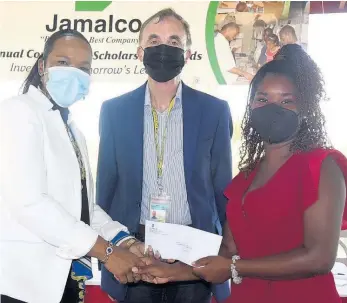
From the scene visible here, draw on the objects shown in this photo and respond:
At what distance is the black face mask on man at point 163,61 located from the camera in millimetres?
2207

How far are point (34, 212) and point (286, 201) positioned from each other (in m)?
0.86

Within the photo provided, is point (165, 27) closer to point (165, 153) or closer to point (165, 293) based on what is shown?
point (165, 153)

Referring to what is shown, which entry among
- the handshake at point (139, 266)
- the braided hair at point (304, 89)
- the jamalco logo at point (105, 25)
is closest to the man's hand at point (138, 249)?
the handshake at point (139, 266)

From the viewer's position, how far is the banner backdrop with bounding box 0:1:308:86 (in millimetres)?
3246

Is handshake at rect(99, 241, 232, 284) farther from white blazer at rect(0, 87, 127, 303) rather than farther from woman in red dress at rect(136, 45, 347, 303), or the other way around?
white blazer at rect(0, 87, 127, 303)

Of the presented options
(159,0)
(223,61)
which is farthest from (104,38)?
(223,61)

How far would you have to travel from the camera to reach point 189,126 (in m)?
2.17

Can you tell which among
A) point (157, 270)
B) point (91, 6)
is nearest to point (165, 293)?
point (157, 270)

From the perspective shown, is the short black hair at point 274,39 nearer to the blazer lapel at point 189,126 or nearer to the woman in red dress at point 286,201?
the blazer lapel at point 189,126

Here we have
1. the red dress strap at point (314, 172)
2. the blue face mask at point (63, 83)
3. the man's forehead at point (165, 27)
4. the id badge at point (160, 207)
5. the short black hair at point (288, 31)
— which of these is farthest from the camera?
the short black hair at point (288, 31)

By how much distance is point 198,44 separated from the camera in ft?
10.8

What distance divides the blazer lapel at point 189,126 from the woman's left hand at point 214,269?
515 millimetres

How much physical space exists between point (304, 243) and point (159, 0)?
237 centimetres

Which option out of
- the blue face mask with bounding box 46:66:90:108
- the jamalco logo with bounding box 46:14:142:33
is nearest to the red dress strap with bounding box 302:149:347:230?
the blue face mask with bounding box 46:66:90:108
